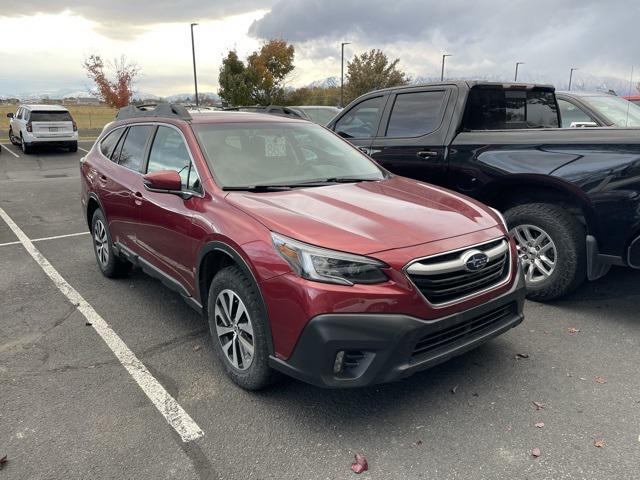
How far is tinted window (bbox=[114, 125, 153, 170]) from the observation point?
4453 mm

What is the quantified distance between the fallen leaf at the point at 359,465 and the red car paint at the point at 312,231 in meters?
0.64

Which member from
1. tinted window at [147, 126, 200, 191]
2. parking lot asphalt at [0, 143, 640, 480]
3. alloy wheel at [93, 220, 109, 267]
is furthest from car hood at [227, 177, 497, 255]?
alloy wheel at [93, 220, 109, 267]

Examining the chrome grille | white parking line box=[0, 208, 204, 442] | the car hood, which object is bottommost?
white parking line box=[0, 208, 204, 442]

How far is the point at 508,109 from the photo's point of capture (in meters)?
5.20

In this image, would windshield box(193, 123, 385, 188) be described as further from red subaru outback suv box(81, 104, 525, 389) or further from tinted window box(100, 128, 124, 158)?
tinted window box(100, 128, 124, 158)

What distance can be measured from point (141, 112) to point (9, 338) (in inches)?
90.0

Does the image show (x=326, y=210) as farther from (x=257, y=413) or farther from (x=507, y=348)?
(x=507, y=348)

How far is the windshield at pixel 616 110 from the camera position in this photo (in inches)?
278

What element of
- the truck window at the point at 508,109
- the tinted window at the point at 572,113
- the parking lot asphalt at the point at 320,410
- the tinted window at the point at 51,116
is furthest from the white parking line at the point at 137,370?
the tinted window at the point at 51,116

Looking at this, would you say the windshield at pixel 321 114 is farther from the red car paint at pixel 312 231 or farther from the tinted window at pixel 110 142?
the red car paint at pixel 312 231

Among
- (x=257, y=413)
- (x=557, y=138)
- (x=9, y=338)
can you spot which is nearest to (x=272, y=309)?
(x=257, y=413)

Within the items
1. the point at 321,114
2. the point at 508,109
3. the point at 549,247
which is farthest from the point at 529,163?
the point at 321,114

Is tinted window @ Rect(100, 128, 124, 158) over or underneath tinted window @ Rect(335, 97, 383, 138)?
underneath

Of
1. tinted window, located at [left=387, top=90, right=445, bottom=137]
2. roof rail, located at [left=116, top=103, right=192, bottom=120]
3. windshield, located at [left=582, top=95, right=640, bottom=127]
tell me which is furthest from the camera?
windshield, located at [left=582, top=95, right=640, bottom=127]
